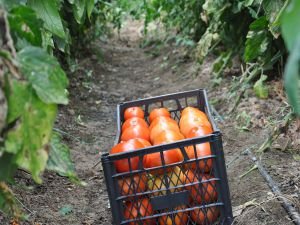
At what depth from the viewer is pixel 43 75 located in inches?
30.9

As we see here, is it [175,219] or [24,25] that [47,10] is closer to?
[24,25]

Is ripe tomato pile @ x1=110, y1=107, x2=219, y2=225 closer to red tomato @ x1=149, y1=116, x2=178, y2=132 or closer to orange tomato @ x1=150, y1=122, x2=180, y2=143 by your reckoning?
orange tomato @ x1=150, y1=122, x2=180, y2=143

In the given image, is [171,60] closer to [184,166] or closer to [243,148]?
[243,148]

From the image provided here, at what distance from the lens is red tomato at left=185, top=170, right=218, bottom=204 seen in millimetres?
1896

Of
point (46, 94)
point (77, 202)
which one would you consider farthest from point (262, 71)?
point (46, 94)

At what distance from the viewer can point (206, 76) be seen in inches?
186

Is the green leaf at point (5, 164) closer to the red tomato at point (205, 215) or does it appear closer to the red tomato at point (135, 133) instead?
the red tomato at point (205, 215)

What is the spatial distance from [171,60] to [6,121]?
5.66 metres

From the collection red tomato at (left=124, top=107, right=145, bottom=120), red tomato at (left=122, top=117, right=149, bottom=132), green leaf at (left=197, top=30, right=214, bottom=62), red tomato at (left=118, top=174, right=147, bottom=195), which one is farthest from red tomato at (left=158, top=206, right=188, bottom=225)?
green leaf at (left=197, top=30, right=214, bottom=62)

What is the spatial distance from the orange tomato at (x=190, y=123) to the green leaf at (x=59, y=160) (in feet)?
4.01

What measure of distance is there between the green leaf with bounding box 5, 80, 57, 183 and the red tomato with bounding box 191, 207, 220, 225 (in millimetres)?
1224

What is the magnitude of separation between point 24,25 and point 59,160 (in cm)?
25

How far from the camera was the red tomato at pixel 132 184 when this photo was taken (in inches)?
72.9

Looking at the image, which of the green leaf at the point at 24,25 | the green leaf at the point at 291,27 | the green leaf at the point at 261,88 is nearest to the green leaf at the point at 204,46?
the green leaf at the point at 261,88
